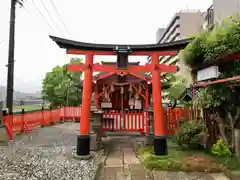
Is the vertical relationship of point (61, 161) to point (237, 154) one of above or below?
below

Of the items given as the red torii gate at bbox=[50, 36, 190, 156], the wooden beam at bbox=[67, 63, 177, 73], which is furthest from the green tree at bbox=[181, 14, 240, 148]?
the wooden beam at bbox=[67, 63, 177, 73]

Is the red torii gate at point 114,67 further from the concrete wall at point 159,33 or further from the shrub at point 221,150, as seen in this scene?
the concrete wall at point 159,33

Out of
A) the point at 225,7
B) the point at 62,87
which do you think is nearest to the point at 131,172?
the point at 225,7

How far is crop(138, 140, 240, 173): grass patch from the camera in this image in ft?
17.4

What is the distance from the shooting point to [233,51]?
17.4 ft

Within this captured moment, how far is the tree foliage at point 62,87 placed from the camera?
2194cm

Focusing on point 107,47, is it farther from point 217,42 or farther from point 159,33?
point 159,33

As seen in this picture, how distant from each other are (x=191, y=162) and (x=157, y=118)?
5.73 feet

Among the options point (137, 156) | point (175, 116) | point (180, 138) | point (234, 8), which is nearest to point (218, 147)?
point (180, 138)

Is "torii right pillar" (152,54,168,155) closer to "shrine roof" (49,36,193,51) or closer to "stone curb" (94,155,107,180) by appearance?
"shrine roof" (49,36,193,51)

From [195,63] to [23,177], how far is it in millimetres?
6686

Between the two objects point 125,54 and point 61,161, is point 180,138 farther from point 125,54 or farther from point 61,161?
point 61,161

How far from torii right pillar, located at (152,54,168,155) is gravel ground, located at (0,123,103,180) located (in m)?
2.12

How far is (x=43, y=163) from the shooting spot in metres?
6.05
